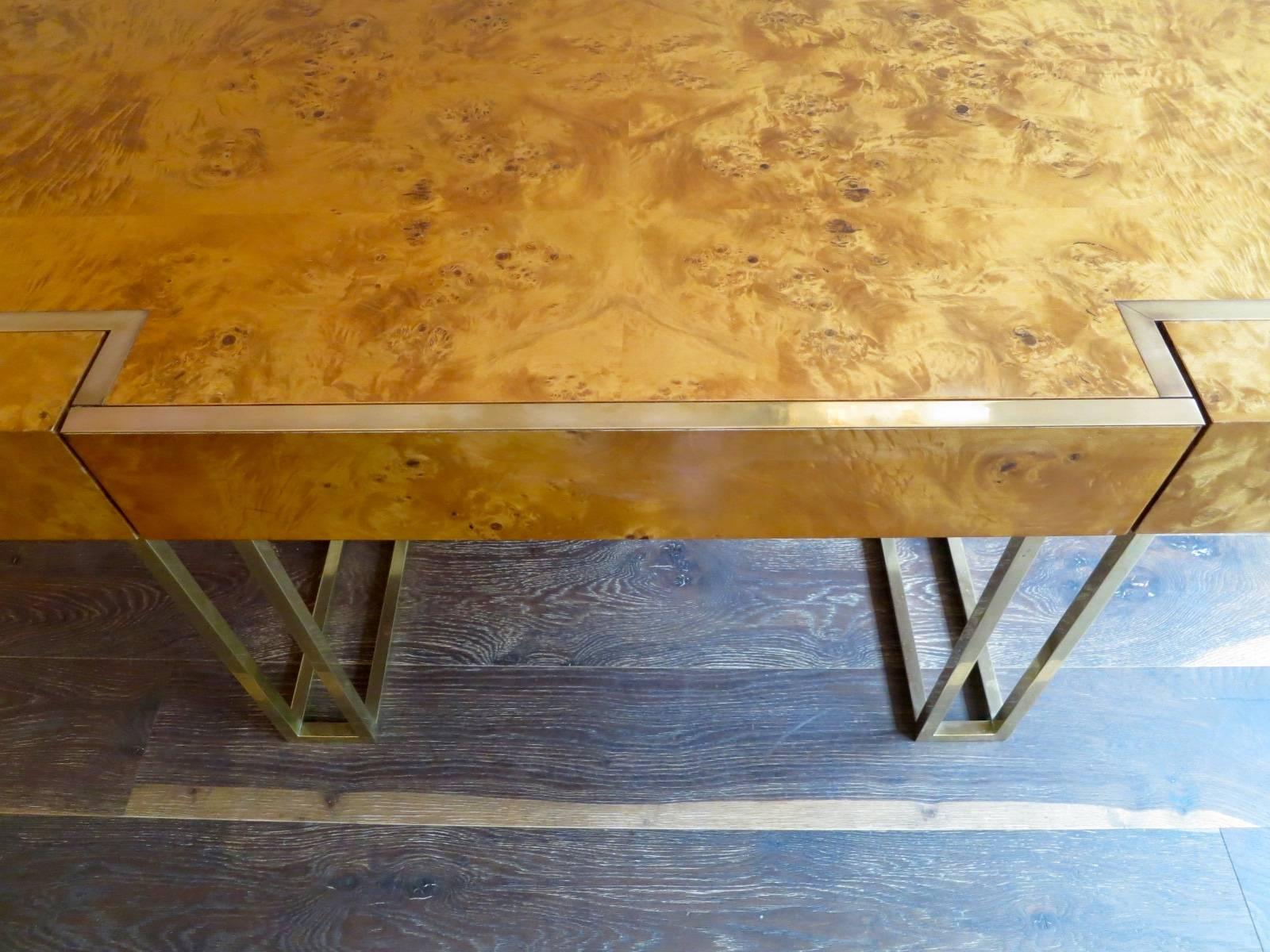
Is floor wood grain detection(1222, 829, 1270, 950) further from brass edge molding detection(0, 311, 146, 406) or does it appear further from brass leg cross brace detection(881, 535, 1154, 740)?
brass edge molding detection(0, 311, 146, 406)

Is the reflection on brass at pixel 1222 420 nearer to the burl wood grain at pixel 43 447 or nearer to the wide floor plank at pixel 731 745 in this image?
the wide floor plank at pixel 731 745

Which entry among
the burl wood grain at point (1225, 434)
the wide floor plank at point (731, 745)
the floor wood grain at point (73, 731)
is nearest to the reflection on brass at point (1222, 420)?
the burl wood grain at point (1225, 434)

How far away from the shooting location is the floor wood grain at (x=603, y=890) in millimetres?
1052

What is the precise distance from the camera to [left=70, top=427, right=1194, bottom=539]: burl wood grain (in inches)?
27.1

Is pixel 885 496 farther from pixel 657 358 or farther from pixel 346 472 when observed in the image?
pixel 346 472

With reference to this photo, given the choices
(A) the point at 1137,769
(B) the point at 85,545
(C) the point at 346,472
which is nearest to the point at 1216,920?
(A) the point at 1137,769

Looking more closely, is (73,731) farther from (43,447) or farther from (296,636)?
(43,447)

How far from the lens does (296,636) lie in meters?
1.02

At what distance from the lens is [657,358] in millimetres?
718

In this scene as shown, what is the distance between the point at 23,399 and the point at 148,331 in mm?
104

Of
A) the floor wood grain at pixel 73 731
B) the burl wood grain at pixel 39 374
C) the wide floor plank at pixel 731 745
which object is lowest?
the wide floor plank at pixel 731 745

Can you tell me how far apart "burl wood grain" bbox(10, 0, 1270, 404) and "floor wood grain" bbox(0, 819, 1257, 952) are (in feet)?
2.20

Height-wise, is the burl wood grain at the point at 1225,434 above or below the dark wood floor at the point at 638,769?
above

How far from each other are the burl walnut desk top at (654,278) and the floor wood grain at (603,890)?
534mm
